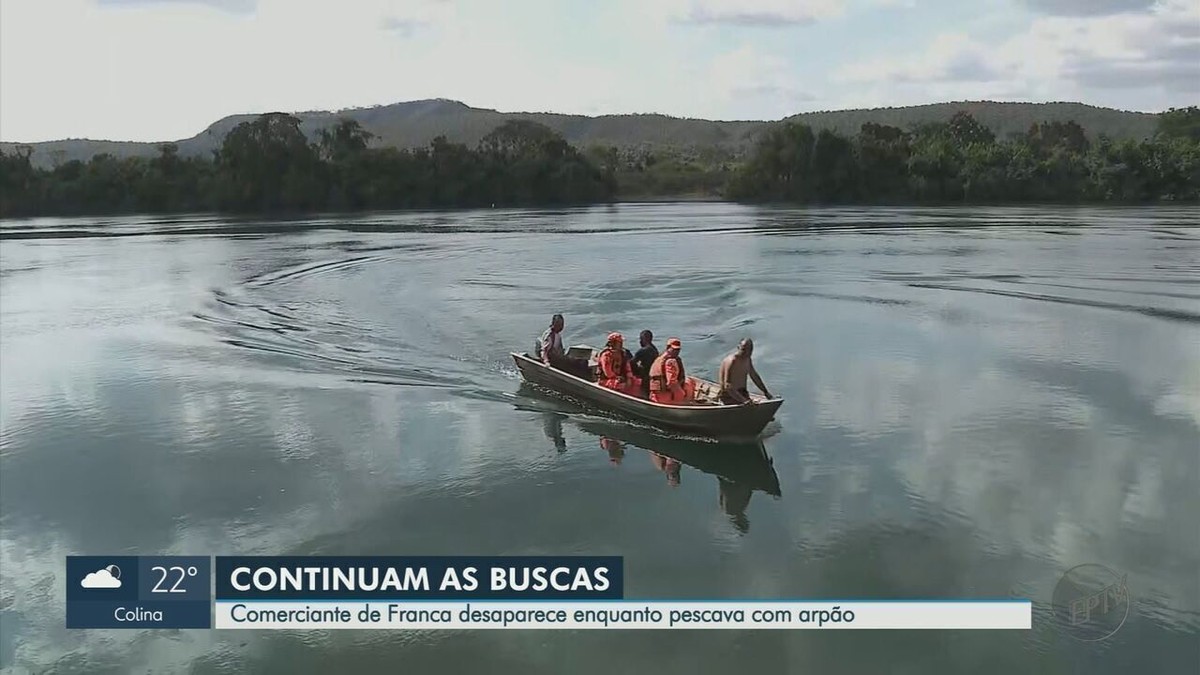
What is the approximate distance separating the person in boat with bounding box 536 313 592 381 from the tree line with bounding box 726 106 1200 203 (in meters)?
66.1

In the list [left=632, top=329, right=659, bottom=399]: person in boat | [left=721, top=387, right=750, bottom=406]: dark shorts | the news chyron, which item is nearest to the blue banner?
the news chyron

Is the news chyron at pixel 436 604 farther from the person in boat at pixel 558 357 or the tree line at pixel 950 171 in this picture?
the tree line at pixel 950 171

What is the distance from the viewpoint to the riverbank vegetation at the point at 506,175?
7606cm

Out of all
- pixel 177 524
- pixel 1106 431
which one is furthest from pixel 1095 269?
pixel 177 524

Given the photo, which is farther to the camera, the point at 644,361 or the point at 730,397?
the point at 644,361

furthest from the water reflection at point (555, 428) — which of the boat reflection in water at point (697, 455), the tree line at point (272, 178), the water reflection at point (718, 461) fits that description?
the tree line at point (272, 178)

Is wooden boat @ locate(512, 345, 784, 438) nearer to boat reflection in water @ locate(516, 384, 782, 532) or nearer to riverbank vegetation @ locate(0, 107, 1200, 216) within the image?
boat reflection in water @ locate(516, 384, 782, 532)

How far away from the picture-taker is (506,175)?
8512cm

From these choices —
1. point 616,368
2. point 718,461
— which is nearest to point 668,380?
point 616,368

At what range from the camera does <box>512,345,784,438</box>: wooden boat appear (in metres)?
14.1

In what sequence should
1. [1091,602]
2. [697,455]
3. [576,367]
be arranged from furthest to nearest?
1. [576,367]
2. [697,455]
3. [1091,602]

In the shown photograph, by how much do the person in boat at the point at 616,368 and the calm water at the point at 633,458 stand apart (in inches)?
30.6

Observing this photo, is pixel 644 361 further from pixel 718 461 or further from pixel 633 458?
pixel 718 461

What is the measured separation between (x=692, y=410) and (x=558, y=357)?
3.93 metres
